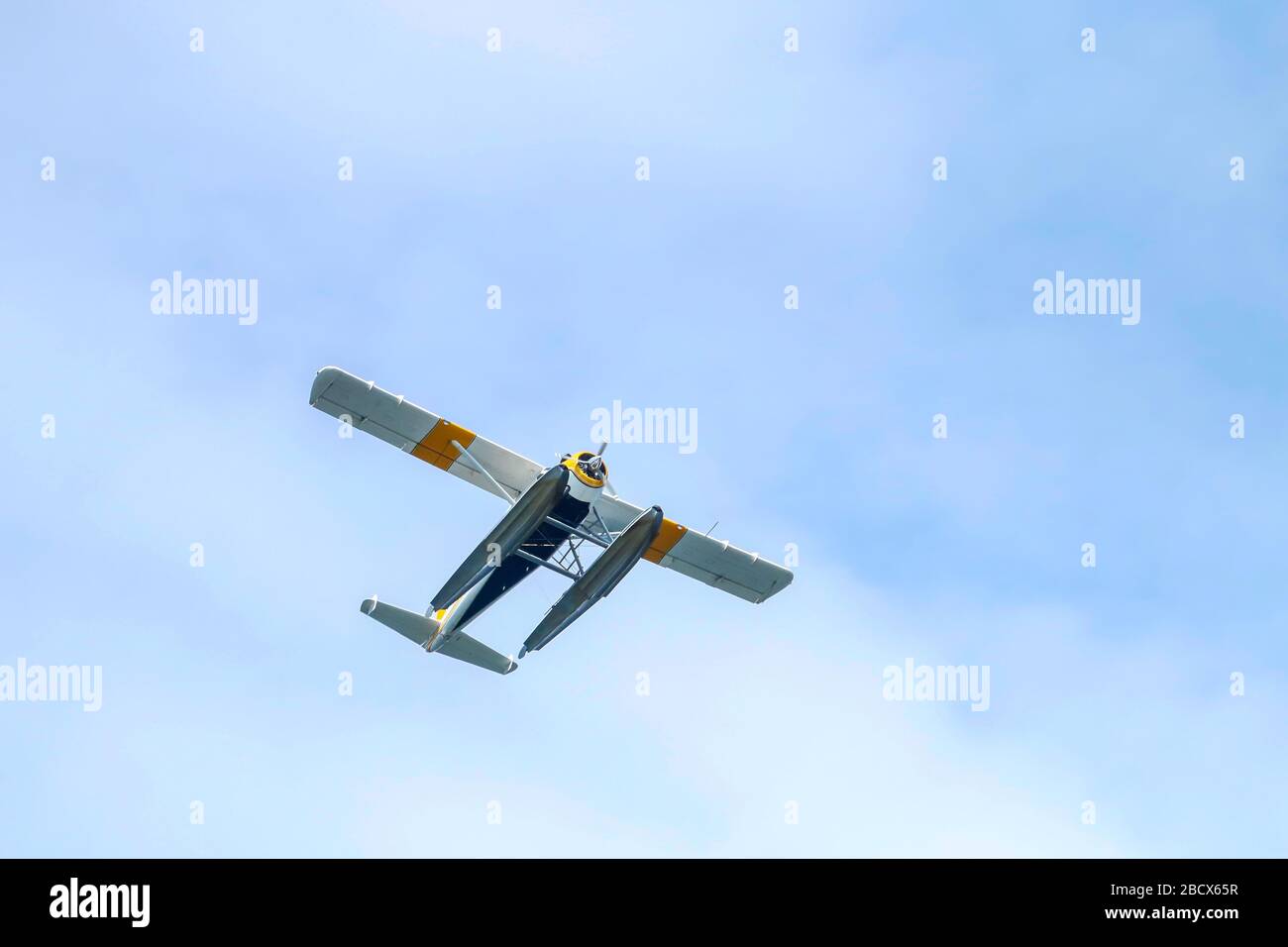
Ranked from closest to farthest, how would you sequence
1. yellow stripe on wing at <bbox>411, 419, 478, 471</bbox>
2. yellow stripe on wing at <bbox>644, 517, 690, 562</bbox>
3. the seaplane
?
the seaplane, yellow stripe on wing at <bbox>411, 419, 478, 471</bbox>, yellow stripe on wing at <bbox>644, 517, 690, 562</bbox>

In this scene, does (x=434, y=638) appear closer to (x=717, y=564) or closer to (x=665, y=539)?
(x=665, y=539)

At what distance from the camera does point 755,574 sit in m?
35.7

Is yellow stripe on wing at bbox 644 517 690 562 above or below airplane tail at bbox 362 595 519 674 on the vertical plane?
above

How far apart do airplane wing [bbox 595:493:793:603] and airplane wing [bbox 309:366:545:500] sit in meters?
3.58

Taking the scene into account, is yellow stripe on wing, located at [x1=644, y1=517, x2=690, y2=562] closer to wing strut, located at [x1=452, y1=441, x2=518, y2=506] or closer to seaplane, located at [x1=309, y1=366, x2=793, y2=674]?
seaplane, located at [x1=309, y1=366, x2=793, y2=674]

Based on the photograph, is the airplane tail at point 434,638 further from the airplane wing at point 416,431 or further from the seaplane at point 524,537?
the airplane wing at point 416,431

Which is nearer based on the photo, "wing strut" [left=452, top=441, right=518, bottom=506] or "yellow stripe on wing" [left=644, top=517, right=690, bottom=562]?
"wing strut" [left=452, top=441, right=518, bottom=506]

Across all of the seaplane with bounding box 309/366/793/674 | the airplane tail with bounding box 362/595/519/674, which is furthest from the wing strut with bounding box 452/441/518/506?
the airplane tail with bounding box 362/595/519/674

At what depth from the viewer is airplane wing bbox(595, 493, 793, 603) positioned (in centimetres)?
3516

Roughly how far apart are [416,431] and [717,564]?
300 inches

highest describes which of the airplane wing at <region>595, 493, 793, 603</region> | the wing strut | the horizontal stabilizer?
the wing strut
